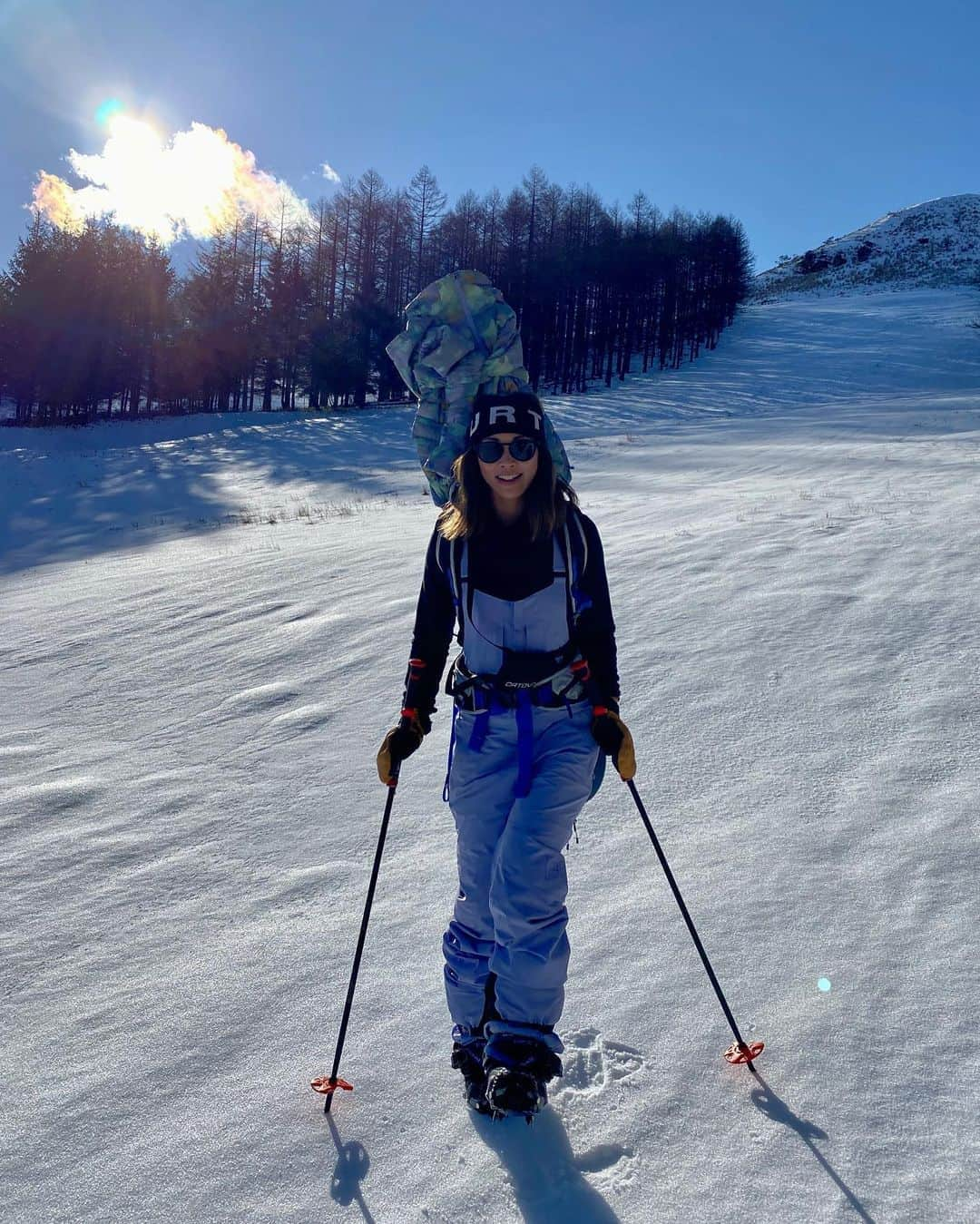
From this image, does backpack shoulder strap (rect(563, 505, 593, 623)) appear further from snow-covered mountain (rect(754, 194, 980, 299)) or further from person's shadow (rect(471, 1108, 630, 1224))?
snow-covered mountain (rect(754, 194, 980, 299))

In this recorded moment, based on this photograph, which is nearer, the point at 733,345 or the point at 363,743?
the point at 363,743

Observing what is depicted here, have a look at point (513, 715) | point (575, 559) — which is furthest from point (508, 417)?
point (513, 715)

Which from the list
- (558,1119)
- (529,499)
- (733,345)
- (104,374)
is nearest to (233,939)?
(558,1119)

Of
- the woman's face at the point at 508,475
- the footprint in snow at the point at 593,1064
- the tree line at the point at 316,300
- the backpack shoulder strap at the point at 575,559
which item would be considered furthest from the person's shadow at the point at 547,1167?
the tree line at the point at 316,300

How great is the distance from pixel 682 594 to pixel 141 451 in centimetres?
2544

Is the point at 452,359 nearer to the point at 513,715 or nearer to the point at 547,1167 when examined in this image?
the point at 513,715

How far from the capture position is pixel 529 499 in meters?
2.75

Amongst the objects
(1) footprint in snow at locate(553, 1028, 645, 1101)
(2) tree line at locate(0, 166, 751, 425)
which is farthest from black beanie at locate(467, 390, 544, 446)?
(2) tree line at locate(0, 166, 751, 425)

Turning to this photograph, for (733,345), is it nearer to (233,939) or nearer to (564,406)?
(564,406)

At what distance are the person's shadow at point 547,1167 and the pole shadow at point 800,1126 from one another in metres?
0.43

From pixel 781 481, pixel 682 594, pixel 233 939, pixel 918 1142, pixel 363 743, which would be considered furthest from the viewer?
pixel 781 481

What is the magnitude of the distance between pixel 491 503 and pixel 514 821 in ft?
3.38

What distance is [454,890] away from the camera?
357 cm

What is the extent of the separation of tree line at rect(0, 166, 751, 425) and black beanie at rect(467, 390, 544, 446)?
35.6m
